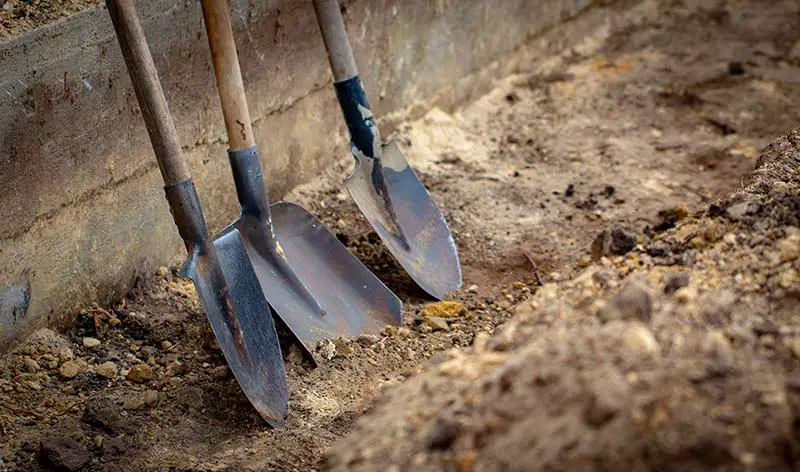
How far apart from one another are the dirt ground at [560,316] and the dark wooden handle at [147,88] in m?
0.58

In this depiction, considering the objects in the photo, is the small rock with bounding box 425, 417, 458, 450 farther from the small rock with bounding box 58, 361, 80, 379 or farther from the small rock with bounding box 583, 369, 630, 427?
the small rock with bounding box 58, 361, 80, 379

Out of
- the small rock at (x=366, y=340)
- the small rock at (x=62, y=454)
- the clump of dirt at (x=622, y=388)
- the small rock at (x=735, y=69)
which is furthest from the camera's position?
the small rock at (x=735, y=69)

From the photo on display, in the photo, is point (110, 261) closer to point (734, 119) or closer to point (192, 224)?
point (192, 224)

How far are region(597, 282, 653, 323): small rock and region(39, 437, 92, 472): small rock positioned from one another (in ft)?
4.25

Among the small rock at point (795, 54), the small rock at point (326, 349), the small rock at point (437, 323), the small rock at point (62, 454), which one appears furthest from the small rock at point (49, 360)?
the small rock at point (795, 54)

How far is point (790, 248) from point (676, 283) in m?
0.31

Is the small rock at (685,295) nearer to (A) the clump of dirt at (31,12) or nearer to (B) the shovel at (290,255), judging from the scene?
(B) the shovel at (290,255)

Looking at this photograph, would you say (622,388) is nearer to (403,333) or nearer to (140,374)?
(403,333)

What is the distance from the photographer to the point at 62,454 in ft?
7.66

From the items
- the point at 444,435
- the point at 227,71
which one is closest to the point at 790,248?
the point at 444,435

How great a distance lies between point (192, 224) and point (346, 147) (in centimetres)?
130

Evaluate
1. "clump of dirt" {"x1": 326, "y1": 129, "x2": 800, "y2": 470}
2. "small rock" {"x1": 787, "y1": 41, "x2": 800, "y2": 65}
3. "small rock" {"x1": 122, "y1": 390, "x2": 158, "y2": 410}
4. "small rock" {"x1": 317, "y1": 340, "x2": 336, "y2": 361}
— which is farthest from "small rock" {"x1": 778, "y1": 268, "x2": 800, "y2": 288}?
"small rock" {"x1": 787, "y1": 41, "x2": 800, "y2": 65}

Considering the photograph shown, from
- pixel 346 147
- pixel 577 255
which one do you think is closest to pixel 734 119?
pixel 577 255

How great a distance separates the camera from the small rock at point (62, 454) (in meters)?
2.32
